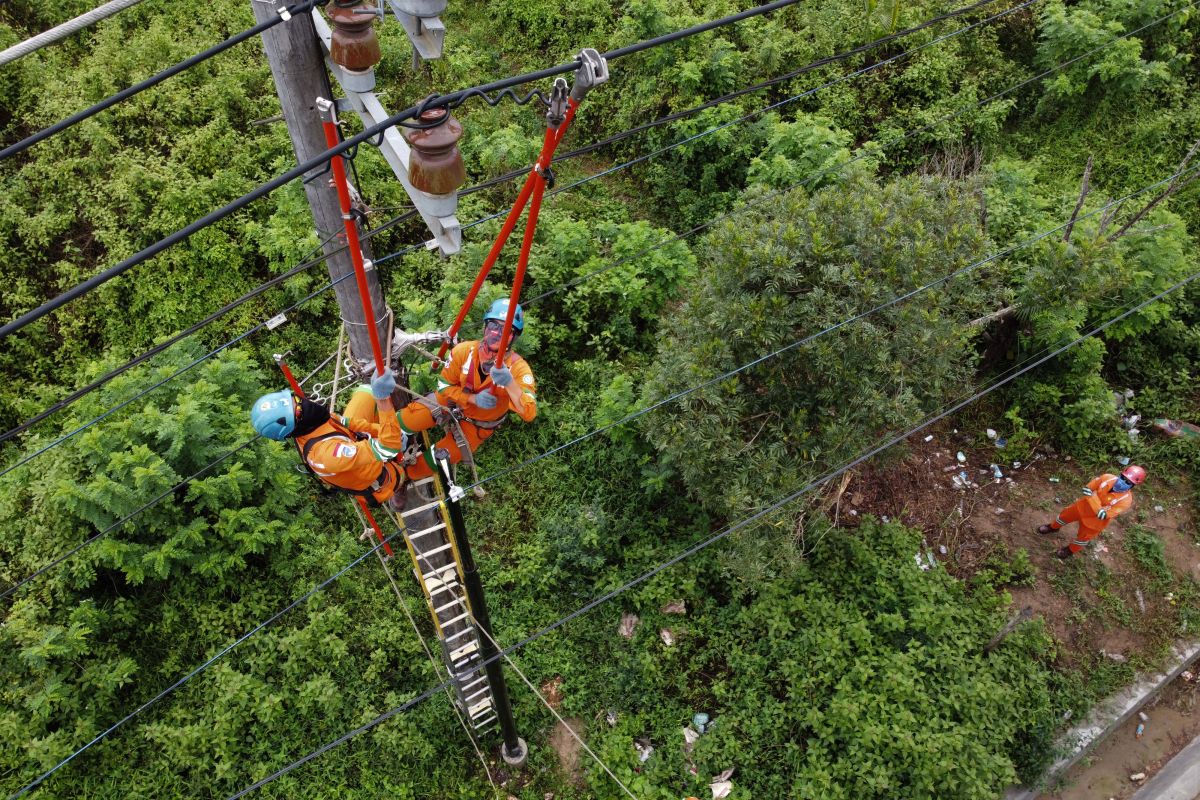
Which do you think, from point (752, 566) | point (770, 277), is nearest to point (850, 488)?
→ point (752, 566)

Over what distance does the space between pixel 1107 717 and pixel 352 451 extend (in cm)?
755

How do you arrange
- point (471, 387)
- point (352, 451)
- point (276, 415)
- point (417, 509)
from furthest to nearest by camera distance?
point (417, 509) → point (471, 387) → point (352, 451) → point (276, 415)

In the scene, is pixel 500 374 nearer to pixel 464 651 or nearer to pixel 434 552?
pixel 434 552

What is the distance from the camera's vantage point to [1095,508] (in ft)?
25.6

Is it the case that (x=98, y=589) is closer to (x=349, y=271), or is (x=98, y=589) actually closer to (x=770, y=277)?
(x=349, y=271)

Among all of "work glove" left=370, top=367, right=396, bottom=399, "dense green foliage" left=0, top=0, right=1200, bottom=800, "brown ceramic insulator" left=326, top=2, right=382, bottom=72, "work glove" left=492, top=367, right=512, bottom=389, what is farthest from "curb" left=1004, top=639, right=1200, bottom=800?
"brown ceramic insulator" left=326, top=2, right=382, bottom=72

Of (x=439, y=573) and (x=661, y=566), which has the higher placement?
(x=661, y=566)

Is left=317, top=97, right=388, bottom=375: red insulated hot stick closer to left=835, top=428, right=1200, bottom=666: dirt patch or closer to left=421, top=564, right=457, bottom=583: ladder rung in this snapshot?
left=421, top=564, right=457, bottom=583: ladder rung

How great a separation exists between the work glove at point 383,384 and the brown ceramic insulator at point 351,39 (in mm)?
1546

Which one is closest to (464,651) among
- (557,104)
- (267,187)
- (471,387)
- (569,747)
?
(569,747)

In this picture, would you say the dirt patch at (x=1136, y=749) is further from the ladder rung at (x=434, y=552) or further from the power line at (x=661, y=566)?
the ladder rung at (x=434, y=552)

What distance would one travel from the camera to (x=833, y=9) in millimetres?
12336

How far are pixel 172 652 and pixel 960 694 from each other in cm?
736

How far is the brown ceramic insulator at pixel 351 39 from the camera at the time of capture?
122 inches
